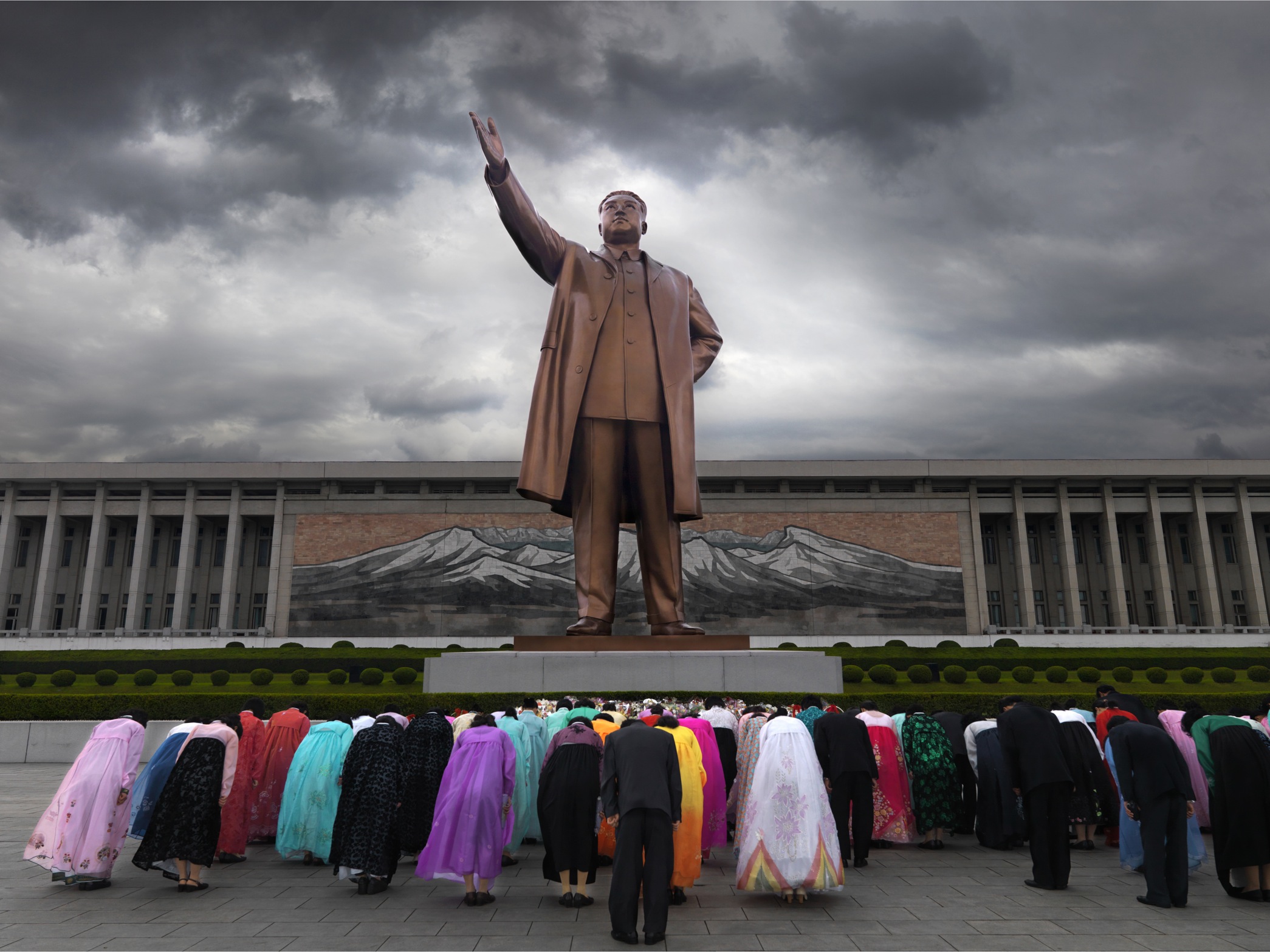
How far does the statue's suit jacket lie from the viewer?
8359mm

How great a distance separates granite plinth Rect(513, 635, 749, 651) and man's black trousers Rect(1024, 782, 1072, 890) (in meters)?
3.33

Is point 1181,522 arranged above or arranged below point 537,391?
above

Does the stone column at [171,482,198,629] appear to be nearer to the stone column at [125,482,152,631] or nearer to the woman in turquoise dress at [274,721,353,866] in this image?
the stone column at [125,482,152,631]

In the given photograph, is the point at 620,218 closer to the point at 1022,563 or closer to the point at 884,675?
the point at 884,675

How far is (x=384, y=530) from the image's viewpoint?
31062 mm

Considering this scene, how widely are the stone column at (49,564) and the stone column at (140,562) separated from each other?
3.04m

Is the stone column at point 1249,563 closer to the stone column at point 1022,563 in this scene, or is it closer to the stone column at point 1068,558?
the stone column at point 1068,558

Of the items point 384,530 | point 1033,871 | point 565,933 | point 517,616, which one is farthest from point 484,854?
point 384,530

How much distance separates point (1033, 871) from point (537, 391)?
589 centimetres

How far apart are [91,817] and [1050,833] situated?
5.91 metres

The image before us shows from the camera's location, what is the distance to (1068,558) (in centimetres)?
3347

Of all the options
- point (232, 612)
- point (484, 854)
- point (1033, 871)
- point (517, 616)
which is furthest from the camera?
point (232, 612)

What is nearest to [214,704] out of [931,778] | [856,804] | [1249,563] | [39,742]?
[39,742]

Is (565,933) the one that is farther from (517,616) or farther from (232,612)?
(232,612)
